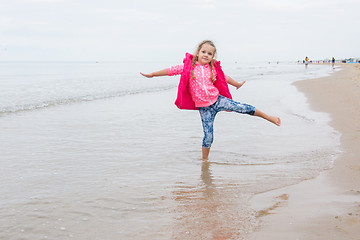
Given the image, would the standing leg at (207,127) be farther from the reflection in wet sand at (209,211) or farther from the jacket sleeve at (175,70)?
the reflection in wet sand at (209,211)

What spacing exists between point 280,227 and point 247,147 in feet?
11.1

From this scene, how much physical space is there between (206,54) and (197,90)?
0.55 meters

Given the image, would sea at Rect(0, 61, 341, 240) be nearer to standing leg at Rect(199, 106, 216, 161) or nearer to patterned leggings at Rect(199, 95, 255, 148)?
standing leg at Rect(199, 106, 216, 161)

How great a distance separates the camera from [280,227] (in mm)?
2900

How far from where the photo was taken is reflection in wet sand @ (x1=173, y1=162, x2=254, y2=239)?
2898mm

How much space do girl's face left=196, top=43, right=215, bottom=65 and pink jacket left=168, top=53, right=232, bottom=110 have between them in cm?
15

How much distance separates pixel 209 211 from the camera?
3.38m

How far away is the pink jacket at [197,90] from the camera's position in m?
5.24

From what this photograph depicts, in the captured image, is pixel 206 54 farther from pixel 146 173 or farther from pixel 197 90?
pixel 146 173

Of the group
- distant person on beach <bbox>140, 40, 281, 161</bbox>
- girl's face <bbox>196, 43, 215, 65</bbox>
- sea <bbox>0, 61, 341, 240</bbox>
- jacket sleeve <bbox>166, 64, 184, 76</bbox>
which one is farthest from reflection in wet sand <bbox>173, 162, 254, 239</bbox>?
girl's face <bbox>196, 43, 215, 65</bbox>

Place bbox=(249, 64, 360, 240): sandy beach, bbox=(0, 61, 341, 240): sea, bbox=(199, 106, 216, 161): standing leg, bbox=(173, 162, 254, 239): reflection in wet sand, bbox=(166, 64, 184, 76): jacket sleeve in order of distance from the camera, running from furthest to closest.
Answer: bbox=(199, 106, 216, 161): standing leg → bbox=(166, 64, 184, 76): jacket sleeve → bbox=(0, 61, 341, 240): sea → bbox=(173, 162, 254, 239): reflection in wet sand → bbox=(249, 64, 360, 240): sandy beach

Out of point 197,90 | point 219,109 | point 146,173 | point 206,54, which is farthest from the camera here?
point 219,109

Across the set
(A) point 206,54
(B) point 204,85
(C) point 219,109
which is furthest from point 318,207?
(A) point 206,54

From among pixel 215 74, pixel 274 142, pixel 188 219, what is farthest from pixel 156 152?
pixel 188 219
